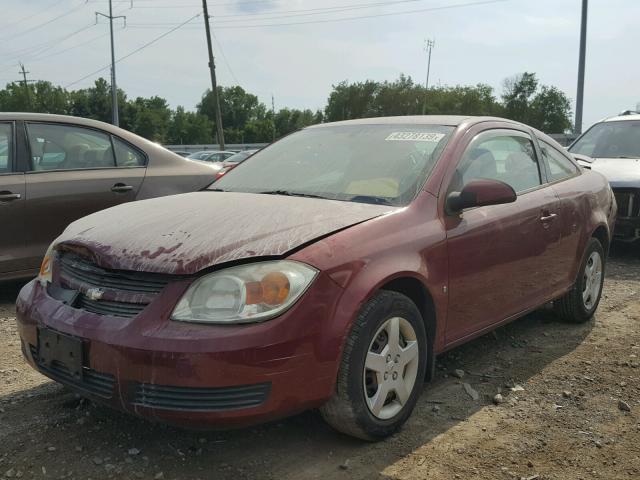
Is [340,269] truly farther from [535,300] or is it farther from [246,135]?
[246,135]

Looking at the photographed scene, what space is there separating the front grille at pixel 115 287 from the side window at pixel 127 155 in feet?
9.93

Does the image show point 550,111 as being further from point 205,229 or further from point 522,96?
point 205,229

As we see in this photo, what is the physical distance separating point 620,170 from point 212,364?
665cm

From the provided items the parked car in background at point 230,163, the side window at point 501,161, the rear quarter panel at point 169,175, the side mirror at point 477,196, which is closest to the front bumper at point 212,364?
the side mirror at point 477,196

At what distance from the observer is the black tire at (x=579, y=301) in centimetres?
466

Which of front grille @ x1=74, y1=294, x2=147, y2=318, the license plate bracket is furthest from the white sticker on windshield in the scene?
the license plate bracket

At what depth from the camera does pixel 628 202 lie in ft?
23.4

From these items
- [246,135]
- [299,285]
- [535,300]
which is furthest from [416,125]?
[246,135]

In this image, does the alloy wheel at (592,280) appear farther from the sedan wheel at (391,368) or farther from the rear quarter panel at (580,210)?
the sedan wheel at (391,368)

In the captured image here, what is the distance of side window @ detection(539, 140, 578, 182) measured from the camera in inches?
175

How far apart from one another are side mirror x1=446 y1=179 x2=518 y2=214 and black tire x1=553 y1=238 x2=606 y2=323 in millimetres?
1713

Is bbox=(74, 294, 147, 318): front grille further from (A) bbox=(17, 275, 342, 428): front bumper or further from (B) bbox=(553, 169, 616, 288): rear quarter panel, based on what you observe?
Result: (B) bbox=(553, 169, 616, 288): rear quarter panel

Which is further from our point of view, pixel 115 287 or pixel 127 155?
pixel 127 155

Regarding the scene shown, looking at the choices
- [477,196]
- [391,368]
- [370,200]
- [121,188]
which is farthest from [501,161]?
[121,188]
